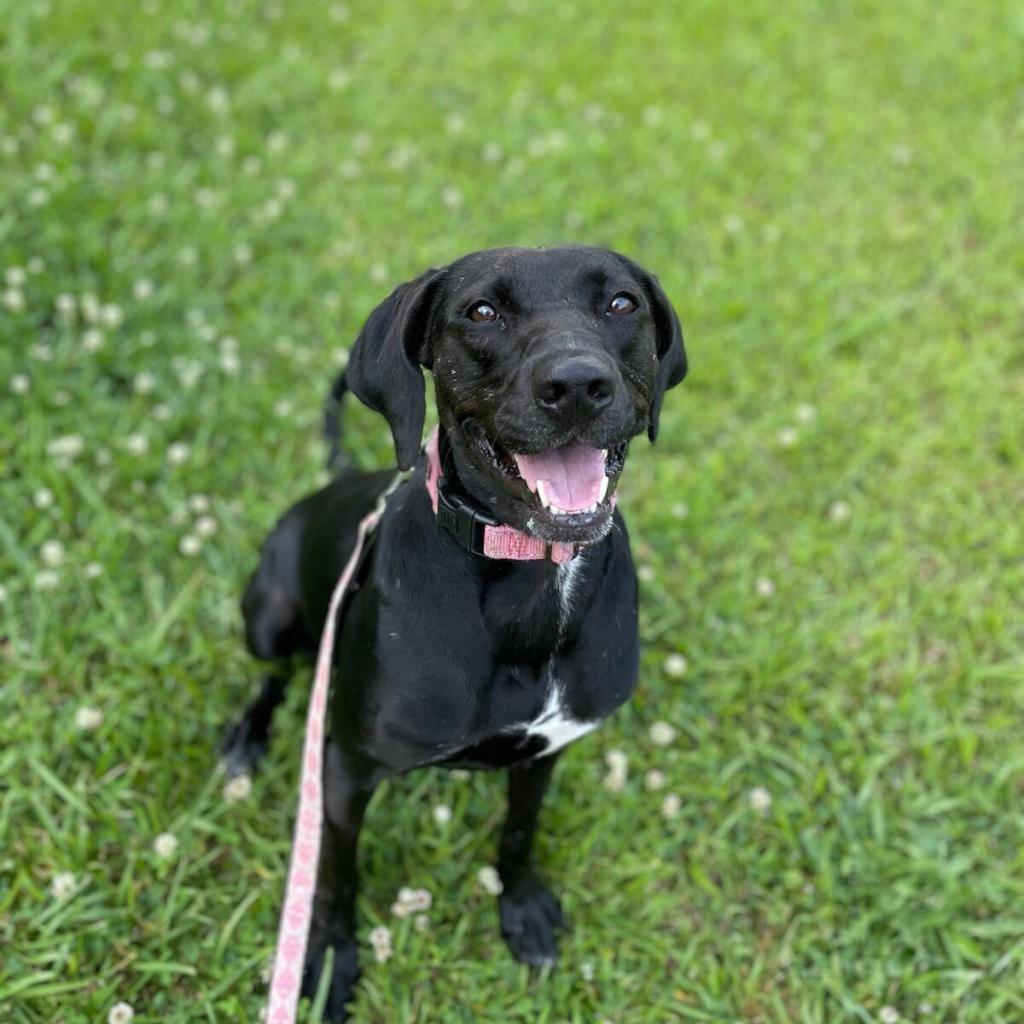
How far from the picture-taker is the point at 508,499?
7.42ft

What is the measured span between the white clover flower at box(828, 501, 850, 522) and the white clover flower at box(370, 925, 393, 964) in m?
2.57

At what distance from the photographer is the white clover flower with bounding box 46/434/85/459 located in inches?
158

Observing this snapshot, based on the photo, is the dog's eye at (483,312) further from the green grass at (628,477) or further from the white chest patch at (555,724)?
the green grass at (628,477)

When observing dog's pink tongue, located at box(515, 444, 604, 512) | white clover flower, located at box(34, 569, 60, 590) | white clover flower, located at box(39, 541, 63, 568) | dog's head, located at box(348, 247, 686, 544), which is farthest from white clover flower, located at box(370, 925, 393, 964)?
white clover flower, located at box(39, 541, 63, 568)

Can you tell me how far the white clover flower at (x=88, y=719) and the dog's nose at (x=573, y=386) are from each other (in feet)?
6.68

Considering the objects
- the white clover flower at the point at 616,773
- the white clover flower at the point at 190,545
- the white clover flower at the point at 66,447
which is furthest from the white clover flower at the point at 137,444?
the white clover flower at the point at 616,773

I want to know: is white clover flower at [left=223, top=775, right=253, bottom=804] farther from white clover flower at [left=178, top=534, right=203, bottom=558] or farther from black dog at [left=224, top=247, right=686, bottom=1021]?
white clover flower at [left=178, top=534, right=203, bottom=558]

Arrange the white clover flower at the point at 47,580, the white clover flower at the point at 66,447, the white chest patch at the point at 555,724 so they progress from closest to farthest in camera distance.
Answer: the white chest patch at the point at 555,724
the white clover flower at the point at 47,580
the white clover flower at the point at 66,447

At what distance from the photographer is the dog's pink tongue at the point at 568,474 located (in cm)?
220

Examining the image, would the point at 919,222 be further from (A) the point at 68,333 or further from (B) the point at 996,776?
(A) the point at 68,333

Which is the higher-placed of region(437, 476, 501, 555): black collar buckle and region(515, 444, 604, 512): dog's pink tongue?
region(515, 444, 604, 512): dog's pink tongue

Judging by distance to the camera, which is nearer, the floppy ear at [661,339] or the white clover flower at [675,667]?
the floppy ear at [661,339]

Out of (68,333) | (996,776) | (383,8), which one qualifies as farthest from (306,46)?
(996,776)

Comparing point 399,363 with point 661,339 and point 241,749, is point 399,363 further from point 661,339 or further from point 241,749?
point 241,749
